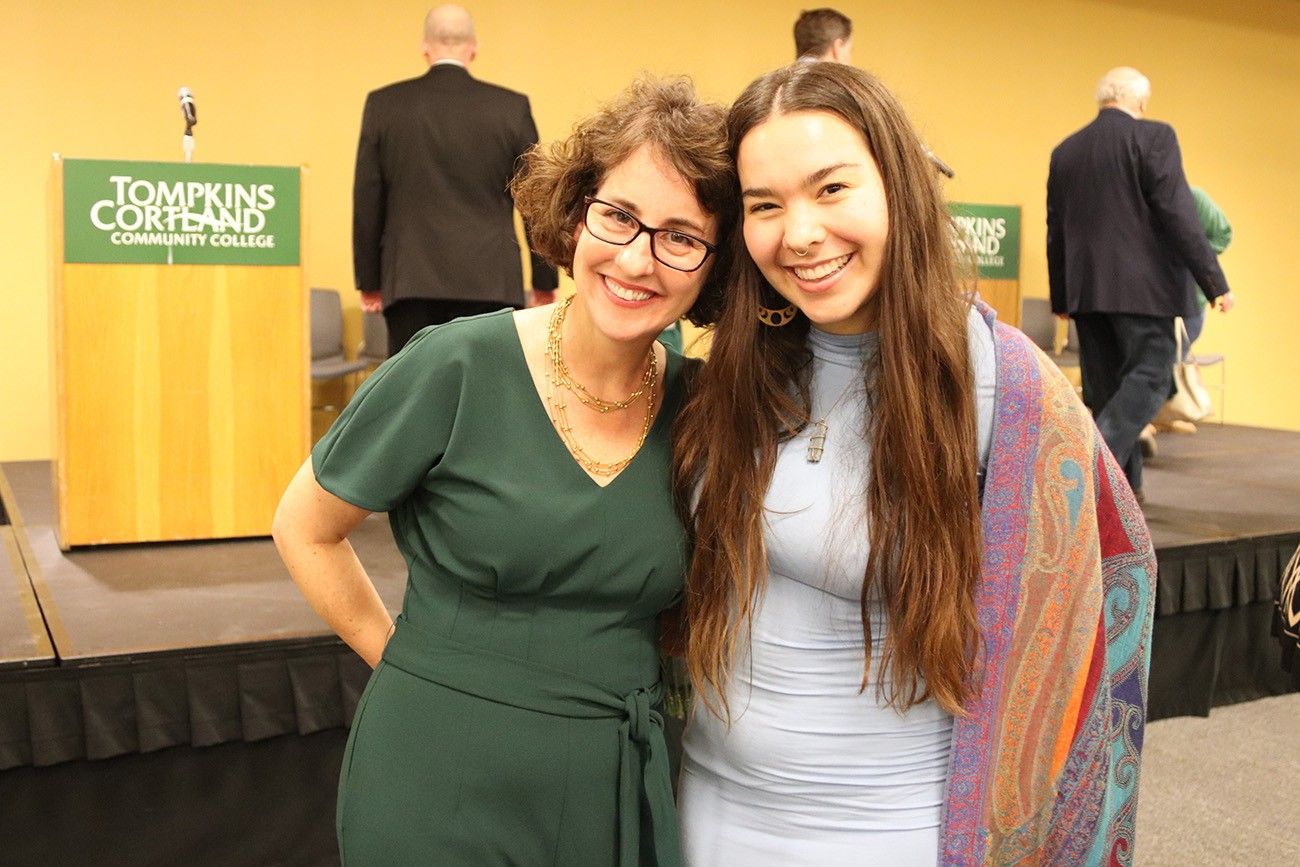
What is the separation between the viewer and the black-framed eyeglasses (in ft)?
4.79

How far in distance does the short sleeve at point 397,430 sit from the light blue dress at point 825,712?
387 mm

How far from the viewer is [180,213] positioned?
382 cm

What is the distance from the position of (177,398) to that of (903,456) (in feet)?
9.87

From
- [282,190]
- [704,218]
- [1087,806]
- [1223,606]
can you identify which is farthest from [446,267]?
[1087,806]

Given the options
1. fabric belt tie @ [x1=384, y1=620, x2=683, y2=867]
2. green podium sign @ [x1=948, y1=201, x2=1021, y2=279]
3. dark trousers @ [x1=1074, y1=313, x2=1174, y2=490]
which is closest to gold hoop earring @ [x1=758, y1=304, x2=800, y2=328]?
fabric belt tie @ [x1=384, y1=620, x2=683, y2=867]

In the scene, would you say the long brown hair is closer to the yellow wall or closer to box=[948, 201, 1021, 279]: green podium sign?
the yellow wall

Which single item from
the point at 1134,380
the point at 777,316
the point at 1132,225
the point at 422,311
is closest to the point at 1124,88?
the point at 1132,225

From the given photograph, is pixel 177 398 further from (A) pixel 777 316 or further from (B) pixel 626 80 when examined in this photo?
(B) pixel 626 80

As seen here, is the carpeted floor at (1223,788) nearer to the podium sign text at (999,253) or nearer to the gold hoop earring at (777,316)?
the gold hoop earring at (777,316)

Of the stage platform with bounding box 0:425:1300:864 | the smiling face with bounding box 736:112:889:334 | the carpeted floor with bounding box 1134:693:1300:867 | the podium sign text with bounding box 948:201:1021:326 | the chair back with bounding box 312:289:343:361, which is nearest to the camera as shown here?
the smiling face with bounding box 736:112:889:334

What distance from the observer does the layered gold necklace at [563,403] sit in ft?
4.96

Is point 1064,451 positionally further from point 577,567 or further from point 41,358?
point 41,358

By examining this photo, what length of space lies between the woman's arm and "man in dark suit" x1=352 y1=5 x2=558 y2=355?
109 inches

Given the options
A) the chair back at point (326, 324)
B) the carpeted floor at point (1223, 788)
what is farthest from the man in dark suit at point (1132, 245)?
the chair back at point (326, 324)
